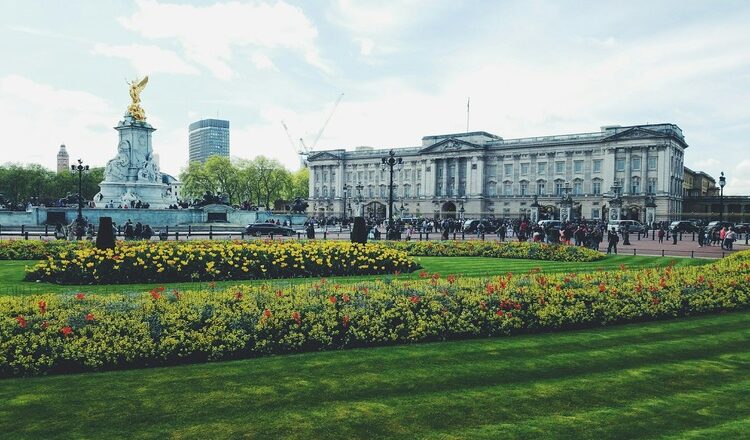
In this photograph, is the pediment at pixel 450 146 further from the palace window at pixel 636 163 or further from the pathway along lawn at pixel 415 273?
the pathway along lawn at pixel 415 273

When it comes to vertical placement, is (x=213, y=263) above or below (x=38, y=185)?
below

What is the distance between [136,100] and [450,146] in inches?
2449

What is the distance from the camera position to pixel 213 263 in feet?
59.7

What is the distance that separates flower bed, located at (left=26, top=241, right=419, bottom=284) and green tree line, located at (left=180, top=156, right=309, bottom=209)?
96.3 meters

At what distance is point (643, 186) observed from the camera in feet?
292

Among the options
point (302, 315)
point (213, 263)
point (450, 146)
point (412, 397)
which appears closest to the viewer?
point (412, 397)

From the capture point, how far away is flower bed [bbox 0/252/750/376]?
29.9 feet

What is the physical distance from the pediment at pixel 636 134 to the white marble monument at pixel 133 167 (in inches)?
2653

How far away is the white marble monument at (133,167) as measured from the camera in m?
59.0

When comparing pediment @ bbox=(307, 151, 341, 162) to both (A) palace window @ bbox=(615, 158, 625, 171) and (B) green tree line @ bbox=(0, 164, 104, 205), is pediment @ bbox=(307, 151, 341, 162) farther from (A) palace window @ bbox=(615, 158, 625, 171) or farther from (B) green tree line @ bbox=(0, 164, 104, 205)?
(A) palace window @ bbox=(615, 158, 625, 171)

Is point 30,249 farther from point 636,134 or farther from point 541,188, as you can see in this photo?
point 541,188

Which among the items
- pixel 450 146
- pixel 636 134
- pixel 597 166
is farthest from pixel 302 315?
pixel 450 146

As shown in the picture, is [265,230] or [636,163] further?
[636,163]

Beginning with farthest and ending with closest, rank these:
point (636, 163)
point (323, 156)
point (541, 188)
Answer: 1. point (323, 156)
2. point (541, 188)
3. point (636, 163)
